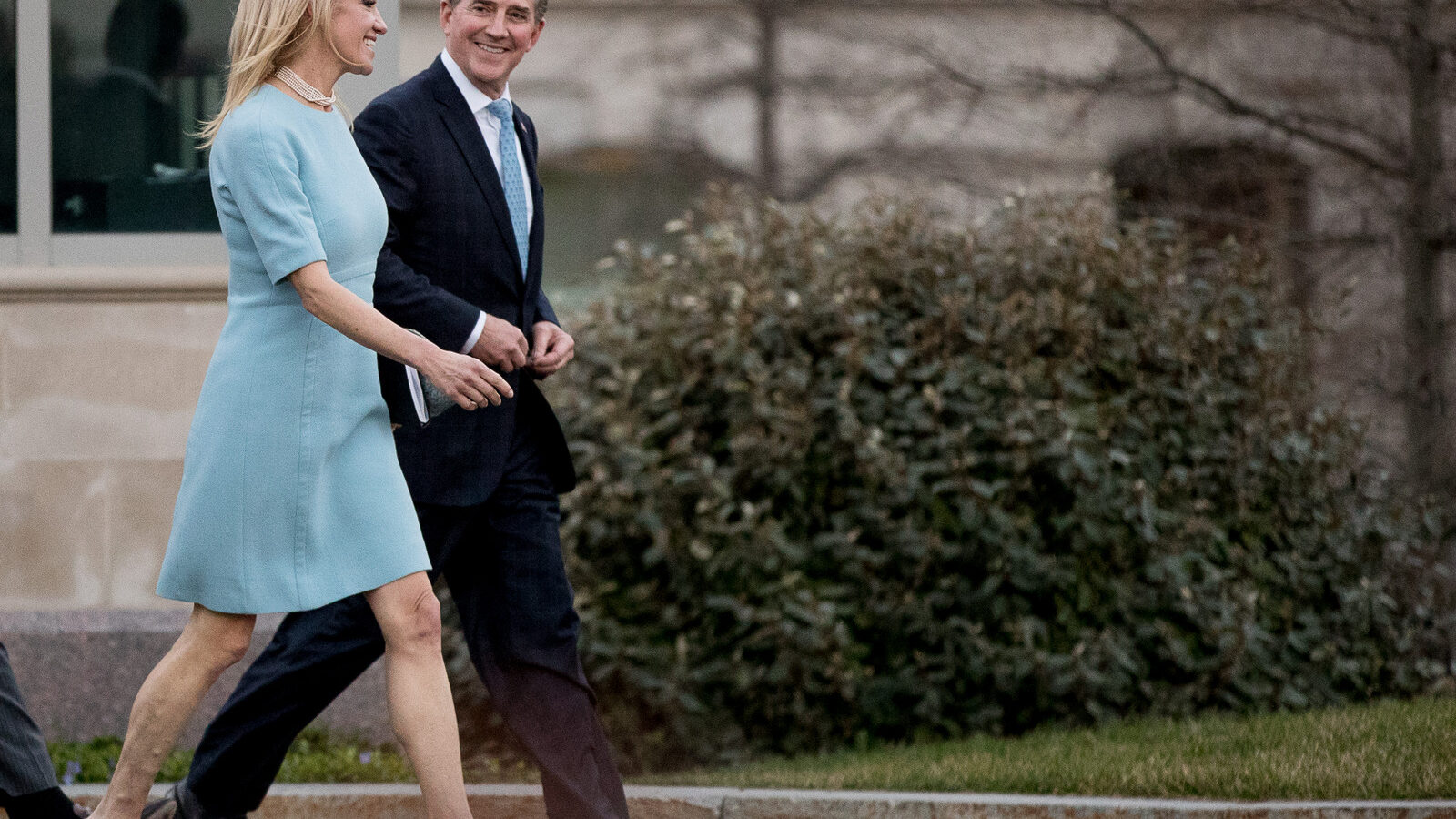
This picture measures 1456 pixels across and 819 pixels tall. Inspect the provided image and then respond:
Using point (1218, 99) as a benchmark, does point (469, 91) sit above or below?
below

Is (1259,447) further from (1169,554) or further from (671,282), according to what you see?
(671,282)

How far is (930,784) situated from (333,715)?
2257mm

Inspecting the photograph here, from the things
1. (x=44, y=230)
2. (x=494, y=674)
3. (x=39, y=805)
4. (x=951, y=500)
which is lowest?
(x=39, y=805)

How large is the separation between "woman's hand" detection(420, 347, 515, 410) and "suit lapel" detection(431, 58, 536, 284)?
682mm

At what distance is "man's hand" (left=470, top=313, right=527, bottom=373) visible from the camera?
11.5 ft

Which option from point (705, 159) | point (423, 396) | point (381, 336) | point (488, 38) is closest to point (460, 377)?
point (381, 336)

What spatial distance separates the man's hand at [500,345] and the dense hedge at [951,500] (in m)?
1.85

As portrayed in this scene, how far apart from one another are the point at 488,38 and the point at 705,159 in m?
7.16

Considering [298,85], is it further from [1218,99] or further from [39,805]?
[1218,99]

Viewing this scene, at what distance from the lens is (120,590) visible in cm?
566

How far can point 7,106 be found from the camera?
233 inches

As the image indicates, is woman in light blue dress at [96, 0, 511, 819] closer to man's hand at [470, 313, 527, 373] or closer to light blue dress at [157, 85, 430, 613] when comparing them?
light blue dress at [157, 85, 430, 613]

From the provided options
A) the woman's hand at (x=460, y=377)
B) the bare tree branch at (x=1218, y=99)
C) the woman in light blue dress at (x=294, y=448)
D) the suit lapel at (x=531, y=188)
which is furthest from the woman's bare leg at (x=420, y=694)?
the bare tree branch at (x=1218, y=99)

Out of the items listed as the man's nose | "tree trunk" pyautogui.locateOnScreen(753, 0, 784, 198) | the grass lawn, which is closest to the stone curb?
the grass lawn
